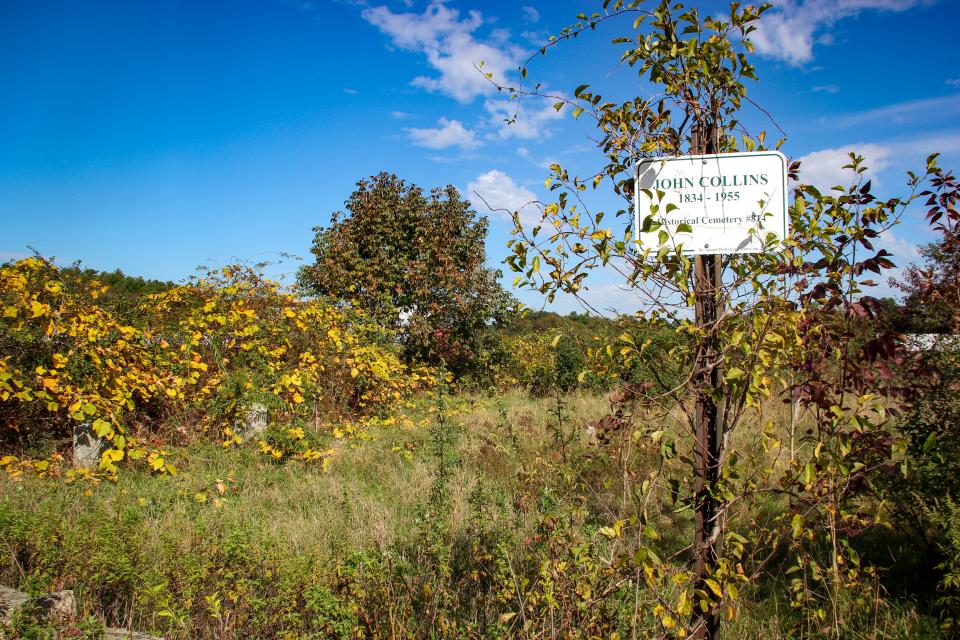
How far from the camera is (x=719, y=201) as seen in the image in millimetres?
1783

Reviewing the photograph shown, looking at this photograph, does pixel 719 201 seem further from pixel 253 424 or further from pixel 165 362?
pixel 253 424

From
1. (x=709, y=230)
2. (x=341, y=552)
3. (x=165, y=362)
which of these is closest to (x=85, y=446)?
(x=165, y=362)

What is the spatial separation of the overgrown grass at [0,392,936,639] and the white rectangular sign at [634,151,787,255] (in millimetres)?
781

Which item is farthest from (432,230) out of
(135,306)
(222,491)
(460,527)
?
(460,527)

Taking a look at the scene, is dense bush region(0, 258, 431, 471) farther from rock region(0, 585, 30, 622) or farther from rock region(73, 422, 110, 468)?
rock region(0, 585, 30, 622)

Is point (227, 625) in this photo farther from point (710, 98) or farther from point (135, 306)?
point (135, 306)

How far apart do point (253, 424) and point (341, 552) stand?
335 cm

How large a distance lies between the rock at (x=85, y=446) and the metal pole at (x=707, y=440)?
218 inches

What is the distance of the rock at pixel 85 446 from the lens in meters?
5.24

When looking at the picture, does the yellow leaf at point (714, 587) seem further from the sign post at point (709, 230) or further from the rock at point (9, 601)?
the rock at point (9, 601)

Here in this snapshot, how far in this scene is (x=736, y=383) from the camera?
5.26 feet

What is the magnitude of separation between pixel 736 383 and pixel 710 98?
39.3 inches

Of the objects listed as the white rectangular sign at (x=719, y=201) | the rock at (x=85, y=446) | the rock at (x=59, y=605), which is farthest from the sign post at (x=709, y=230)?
the rock at (x=85, y=446)

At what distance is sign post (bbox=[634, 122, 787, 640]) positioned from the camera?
1.75 metres
